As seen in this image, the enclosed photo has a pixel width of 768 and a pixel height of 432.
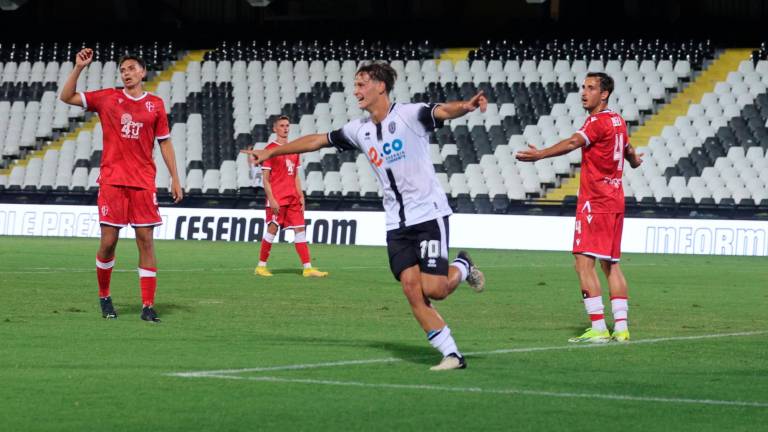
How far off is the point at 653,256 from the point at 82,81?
76.3 feet

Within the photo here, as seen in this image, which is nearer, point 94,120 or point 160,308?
point 160,308

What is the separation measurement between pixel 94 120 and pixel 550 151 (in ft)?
119

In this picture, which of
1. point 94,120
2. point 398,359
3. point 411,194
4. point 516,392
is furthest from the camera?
point 94,120

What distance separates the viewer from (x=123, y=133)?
12.8 m

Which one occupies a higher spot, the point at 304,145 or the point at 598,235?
the point at 304,145

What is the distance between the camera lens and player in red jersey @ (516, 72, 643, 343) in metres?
11.5

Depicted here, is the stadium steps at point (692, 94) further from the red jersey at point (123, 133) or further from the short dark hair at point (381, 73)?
the short dark hair at point (381, 73)

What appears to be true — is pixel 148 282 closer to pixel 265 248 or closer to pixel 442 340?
pixel 442 340

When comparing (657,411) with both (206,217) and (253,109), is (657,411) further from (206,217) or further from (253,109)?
(253,109)

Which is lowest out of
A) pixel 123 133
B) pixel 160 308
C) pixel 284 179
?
pixel 160 308

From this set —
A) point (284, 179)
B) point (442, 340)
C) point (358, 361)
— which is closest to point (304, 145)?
point (358, 361)

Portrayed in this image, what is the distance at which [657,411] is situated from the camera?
7535 mm

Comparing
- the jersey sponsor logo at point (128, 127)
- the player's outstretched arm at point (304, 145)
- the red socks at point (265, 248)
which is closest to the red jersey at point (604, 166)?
the player's outstretched arm at point (304, 145)

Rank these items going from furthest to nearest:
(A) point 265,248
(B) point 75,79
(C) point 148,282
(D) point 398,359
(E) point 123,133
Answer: (A) point 265,248 < (C) point 148,282 < (E) point 123,133 < (B) point 75,79 < (D) point 398,359
